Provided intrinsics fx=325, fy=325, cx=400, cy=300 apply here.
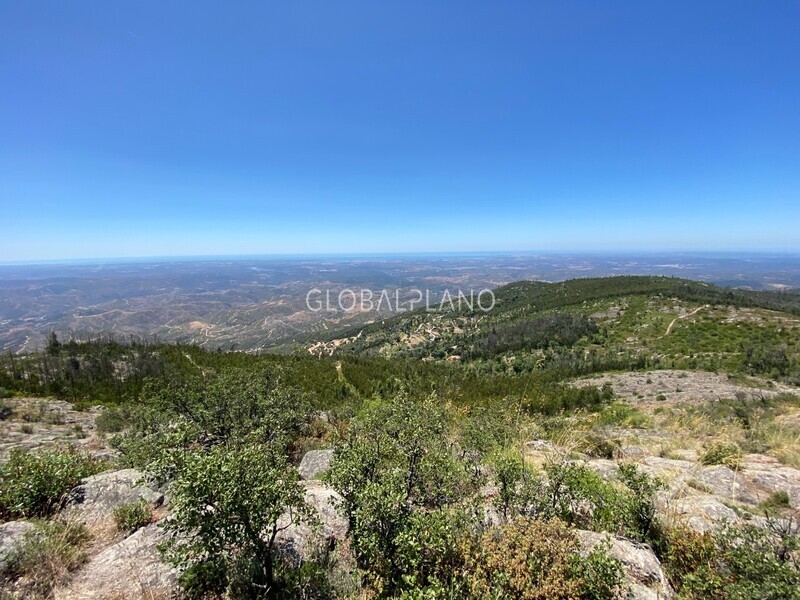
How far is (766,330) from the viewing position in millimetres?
41562

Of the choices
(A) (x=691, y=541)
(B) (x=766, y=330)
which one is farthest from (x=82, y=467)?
(B) (x=766, y=330)

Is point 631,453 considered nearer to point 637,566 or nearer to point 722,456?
point 722,456

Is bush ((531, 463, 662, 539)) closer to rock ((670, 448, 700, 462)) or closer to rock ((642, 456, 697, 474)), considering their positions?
rock ((642, 456, 697, 474))

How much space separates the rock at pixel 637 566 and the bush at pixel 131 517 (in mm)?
7051

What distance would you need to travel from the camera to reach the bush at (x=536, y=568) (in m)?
3.71

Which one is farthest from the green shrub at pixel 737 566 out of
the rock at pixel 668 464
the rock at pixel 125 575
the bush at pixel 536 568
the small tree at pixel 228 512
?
the rock at pixel 125 575

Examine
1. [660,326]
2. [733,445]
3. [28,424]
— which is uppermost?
[733,445]

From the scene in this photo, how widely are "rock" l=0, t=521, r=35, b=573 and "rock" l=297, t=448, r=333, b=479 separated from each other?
4919 millimetres

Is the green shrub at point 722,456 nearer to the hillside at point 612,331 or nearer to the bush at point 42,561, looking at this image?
the bush at point 42,561

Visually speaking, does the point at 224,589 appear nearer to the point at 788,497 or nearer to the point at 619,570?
the point at 619,570

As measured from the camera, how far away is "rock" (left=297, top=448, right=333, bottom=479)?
8.70 m

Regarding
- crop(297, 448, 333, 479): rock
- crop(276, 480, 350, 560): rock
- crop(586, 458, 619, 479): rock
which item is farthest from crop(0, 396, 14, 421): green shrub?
crop(586, 458, 619, 479): rock

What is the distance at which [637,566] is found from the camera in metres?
4.47

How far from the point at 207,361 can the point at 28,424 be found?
18.6 meters
